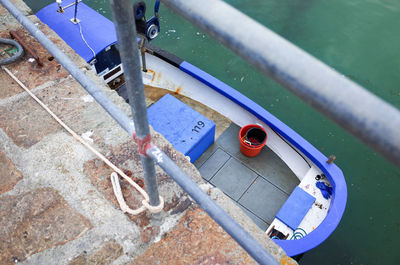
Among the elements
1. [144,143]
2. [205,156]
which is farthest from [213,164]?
[144,143]

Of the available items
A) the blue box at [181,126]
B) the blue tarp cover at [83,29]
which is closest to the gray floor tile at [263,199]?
the blue box at [181,126]

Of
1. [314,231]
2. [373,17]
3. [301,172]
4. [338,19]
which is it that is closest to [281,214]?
[314,231]

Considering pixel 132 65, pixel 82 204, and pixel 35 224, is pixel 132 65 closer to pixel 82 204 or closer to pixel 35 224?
pixel 82 204

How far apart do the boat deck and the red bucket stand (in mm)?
170

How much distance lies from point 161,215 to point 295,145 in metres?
3.29

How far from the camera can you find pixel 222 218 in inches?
46.8

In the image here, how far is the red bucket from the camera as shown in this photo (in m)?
4.78

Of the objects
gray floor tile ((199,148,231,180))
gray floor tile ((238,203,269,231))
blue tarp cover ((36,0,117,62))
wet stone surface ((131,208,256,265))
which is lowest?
gray floor tile ((238,203,269,231))

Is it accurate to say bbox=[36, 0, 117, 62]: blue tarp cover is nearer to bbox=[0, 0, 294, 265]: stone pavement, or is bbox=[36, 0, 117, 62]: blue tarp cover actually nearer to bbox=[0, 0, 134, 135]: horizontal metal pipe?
bbox=[0, 0, 294, 265]: stone pavement

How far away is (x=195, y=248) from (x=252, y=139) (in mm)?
3473

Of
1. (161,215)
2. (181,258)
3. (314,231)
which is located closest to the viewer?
(181,258)

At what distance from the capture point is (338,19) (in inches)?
332

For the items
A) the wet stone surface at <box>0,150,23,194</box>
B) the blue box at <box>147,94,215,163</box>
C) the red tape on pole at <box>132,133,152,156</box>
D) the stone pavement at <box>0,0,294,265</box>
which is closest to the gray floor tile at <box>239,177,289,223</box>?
the blue box at <box>147,94,215,163</box>

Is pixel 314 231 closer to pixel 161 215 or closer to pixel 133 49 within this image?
pixel 161 215
